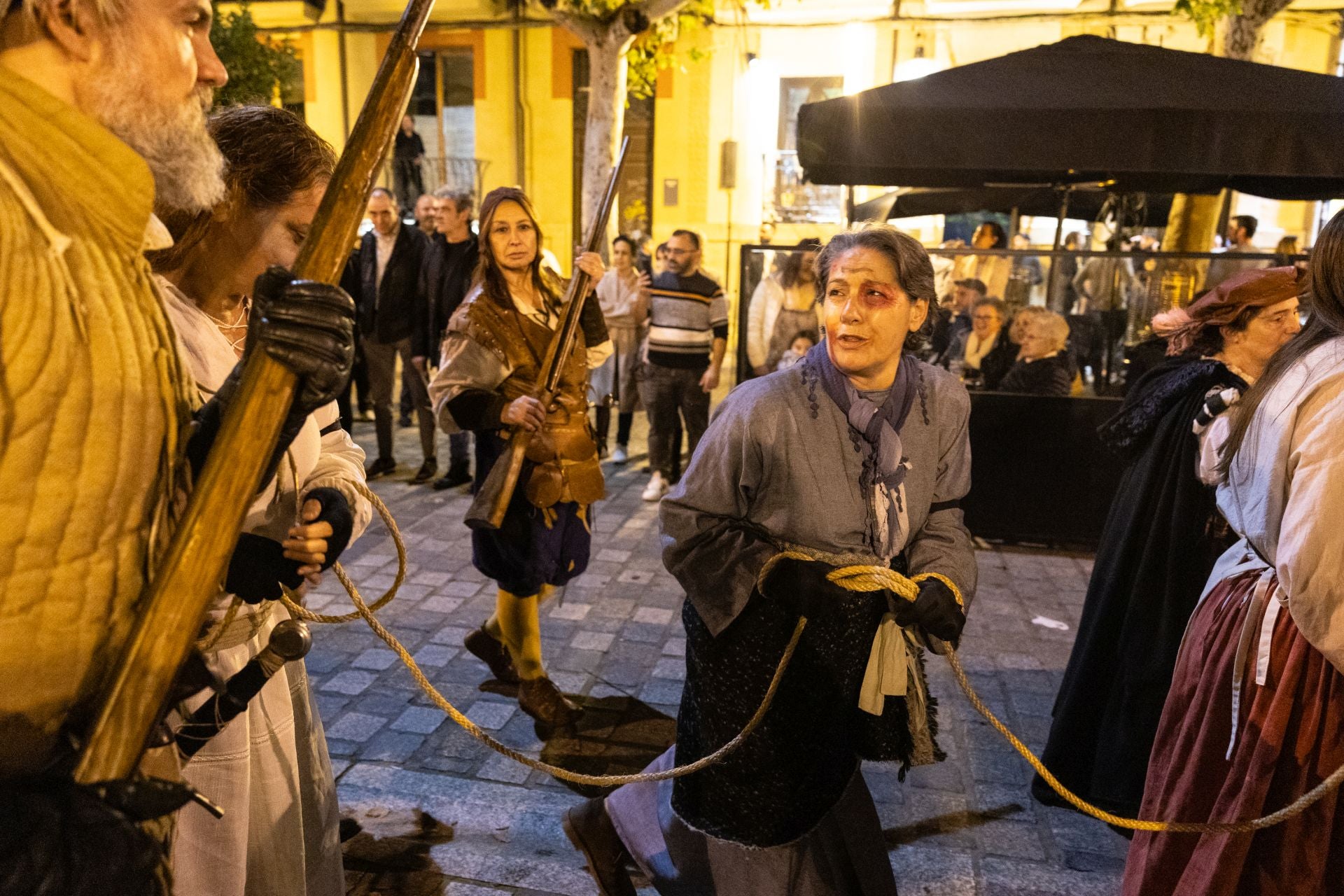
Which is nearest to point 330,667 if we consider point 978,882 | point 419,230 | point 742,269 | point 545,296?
point 545,296

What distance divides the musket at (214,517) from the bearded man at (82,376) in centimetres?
5

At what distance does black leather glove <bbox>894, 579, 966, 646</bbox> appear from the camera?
2277 millimetres

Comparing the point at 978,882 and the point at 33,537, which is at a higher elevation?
the point at 33,537

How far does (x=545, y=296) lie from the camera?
413 cm

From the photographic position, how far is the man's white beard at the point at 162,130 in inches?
45.5

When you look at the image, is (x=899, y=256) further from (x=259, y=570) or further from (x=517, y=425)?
(x=517, y=425)

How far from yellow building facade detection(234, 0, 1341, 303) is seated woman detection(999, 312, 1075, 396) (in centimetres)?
1117

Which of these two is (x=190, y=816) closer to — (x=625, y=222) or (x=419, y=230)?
(x=419, y=230)

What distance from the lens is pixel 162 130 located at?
4.02 ft

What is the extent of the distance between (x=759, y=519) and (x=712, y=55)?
1770cm

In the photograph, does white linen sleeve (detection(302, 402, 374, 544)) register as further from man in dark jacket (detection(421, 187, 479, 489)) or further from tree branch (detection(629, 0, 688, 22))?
tree branch (detection(629, 0, 688, 22))

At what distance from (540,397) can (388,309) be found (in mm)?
4510

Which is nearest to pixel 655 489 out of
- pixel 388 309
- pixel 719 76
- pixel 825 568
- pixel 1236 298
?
pixel 388 309

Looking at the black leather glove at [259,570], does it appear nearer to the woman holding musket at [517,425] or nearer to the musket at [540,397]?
the musket at [540,397]
